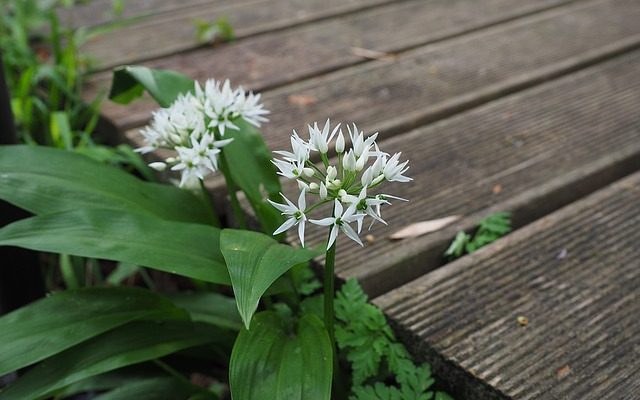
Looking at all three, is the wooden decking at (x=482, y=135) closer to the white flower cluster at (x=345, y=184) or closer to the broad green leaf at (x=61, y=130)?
the broad green leaf at (x=61, y=130)

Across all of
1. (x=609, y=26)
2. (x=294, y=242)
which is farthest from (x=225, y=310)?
(x=609, y=26)

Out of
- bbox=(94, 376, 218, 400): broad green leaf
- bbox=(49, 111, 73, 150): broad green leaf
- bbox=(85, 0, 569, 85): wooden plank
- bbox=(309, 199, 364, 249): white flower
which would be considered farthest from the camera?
bbox=(85, 0, 569, 85): wooden plank

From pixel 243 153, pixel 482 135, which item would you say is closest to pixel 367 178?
pixel 243 153

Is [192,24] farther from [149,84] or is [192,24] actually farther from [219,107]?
[219,107]

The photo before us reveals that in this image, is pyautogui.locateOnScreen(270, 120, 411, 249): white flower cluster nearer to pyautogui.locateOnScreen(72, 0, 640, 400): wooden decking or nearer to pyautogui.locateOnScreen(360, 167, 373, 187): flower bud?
pyautogui.locateOnScreen(360, 167, 373, 187): flower bud

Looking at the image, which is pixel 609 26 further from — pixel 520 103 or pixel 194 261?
pixel 194 261

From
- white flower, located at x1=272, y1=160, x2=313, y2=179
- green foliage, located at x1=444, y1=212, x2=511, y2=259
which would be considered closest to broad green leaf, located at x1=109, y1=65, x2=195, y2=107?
white flower, located at x1=272, y1=160, x2=313, y2=179

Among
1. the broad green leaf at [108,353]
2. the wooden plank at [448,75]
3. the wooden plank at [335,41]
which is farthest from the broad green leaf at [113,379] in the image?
the wooden plank at [335,41]
